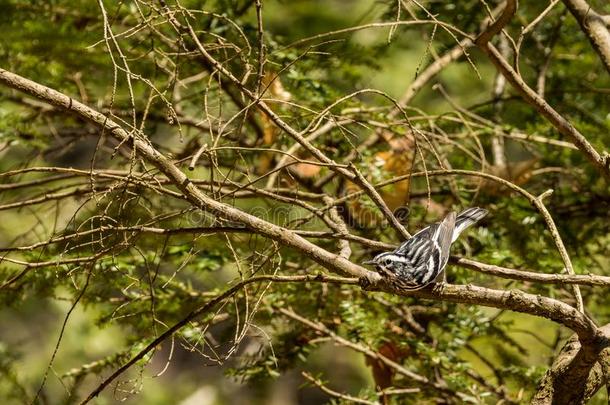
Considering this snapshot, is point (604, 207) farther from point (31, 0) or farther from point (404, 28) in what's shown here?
point (31, 0)

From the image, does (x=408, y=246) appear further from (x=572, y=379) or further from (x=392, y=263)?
(x=572, y=379)

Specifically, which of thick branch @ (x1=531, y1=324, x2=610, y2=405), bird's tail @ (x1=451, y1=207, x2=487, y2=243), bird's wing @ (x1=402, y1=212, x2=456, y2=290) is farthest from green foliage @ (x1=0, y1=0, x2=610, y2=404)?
thick branch @ (x1=531, y1=324, x2=610, y2=405)

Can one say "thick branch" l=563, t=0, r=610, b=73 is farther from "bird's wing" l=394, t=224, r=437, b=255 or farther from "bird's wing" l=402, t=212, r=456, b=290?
"bird's wing" l=394, t=224, r=437, b=255

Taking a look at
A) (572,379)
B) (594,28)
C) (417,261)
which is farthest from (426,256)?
(594,28)

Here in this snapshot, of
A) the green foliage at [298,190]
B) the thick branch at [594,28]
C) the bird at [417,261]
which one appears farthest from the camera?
the green foliage at [298,190]

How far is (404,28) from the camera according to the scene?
11.0ft

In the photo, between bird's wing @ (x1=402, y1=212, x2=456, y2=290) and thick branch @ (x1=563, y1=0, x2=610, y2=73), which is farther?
thick branch @ (x1=563, y1=0, x2=610, y2=73)

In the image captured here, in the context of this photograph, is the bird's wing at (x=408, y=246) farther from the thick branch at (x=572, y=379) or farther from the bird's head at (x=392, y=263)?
the thick branch at (x=572, y=379)

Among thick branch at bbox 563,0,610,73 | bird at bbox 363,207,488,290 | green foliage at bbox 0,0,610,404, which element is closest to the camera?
bird at bbox 363,207,488,290

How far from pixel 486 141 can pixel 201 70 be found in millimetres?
1189

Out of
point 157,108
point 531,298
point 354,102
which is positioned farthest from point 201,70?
point 531,298

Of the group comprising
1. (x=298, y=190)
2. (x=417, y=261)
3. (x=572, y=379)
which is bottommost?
(x=572, y=379)

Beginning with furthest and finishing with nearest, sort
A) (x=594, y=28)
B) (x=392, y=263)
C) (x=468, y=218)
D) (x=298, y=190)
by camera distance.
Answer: (x=468, y=218)
(x=594, y=28)
(x=298, y=190)
(x=392, y=263)

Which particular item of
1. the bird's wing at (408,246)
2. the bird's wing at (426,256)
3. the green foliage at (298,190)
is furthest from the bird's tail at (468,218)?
the bird's wing at (408,246)
